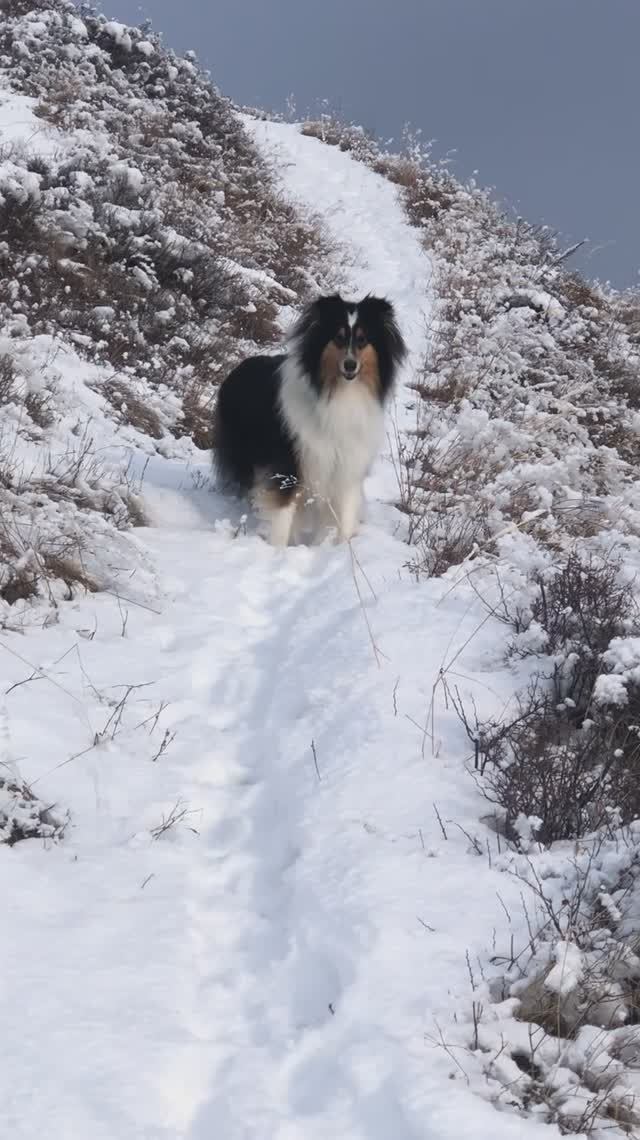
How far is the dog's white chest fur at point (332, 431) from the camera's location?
18.5ft

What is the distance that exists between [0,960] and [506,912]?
1.33 meters

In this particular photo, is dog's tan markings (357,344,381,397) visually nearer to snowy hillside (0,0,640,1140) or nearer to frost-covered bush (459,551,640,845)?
snowy hillside (0,0,640,1140)

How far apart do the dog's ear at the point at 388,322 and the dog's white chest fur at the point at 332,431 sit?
332mm

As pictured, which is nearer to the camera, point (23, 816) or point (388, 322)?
point (23, 816)

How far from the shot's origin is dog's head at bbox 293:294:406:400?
5.39 meters

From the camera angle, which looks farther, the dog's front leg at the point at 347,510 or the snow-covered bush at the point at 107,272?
the dog's front leg at the point at 347,510


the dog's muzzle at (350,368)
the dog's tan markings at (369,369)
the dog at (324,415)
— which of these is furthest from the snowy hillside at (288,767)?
the dog's muzzle at (350,368)

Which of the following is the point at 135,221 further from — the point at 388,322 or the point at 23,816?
the point at 23,816

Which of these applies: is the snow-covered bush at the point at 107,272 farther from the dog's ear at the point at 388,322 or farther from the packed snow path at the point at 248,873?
the dog's ear at the point at 388,322

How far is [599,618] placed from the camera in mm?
3881

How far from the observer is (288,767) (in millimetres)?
3219

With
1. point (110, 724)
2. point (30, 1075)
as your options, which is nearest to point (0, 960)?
point (30, 1075)

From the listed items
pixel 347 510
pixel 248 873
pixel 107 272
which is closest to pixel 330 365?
pixel 347 510

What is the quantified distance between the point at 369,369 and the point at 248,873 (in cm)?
373
